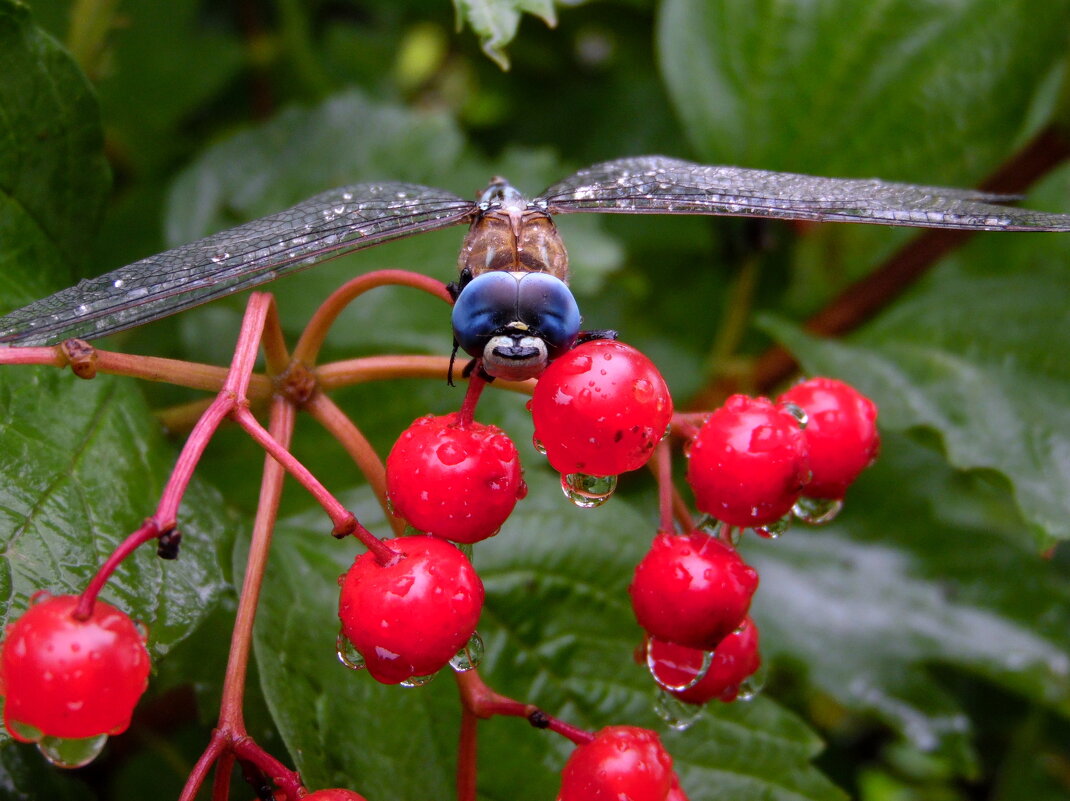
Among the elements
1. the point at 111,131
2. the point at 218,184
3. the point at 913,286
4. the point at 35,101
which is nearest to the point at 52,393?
the point at 35,101

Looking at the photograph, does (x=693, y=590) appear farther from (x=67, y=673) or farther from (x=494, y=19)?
(x=494, y=19)

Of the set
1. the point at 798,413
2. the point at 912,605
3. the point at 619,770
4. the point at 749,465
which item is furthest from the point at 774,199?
the point at 912,605

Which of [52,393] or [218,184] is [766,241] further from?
[52,393]

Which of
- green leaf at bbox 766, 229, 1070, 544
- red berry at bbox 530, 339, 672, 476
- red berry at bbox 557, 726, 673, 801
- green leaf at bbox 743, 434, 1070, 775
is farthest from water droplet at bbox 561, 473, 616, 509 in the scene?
green leaf at bbox 743, 434, 1070, 775

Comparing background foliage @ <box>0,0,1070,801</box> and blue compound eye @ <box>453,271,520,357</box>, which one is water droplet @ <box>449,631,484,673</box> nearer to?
background foliage @ <box>0,0,1070,801</box>

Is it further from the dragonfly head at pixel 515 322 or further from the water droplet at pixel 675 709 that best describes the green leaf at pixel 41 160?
the water droplet at pixel 675 709

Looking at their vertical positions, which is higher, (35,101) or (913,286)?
(35,101)
